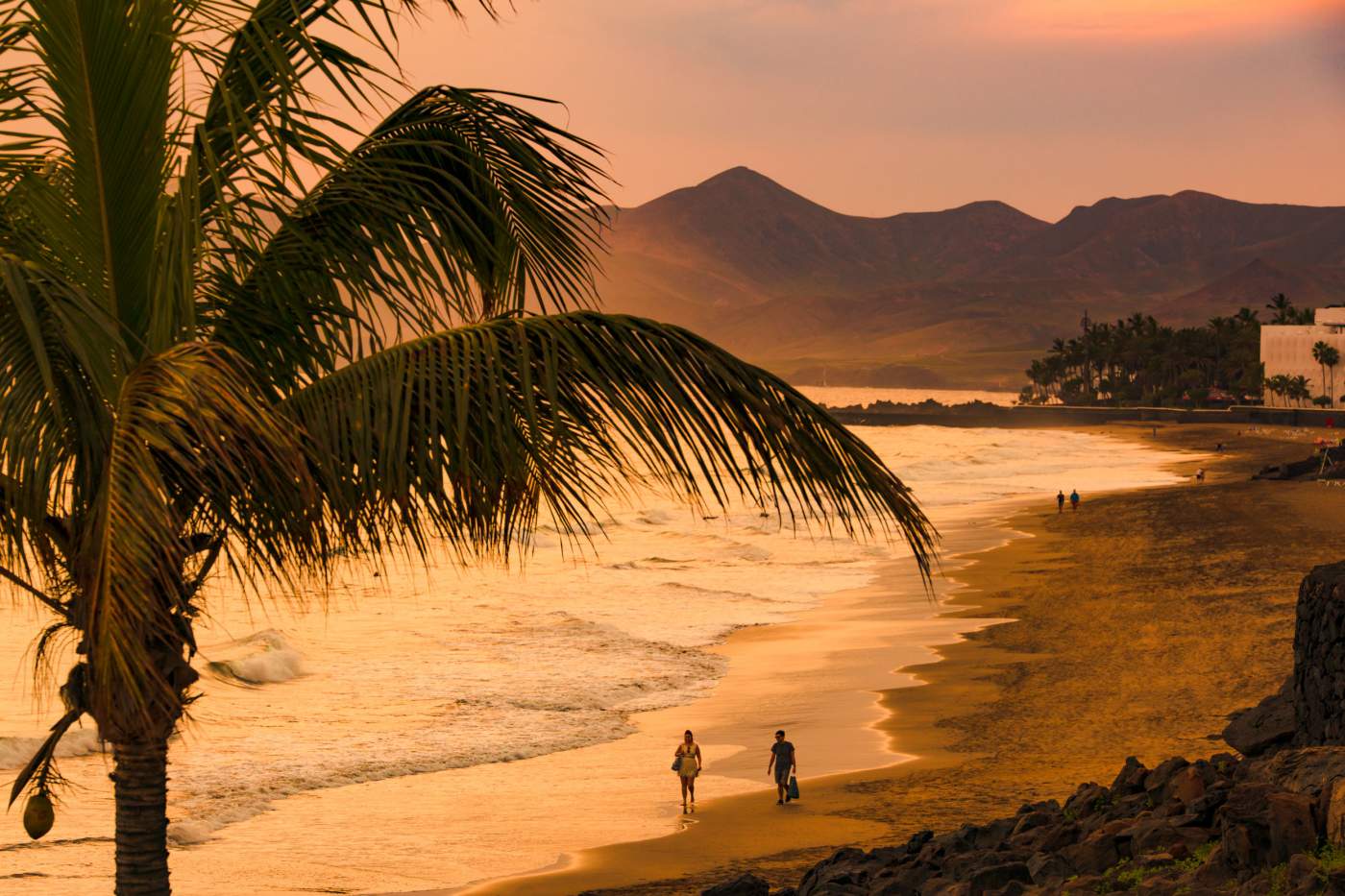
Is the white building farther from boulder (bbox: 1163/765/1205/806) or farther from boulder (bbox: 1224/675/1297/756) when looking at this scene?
boulder (bbox: 1163/765/1205/806)

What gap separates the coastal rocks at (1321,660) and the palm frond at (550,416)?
836 centimetres

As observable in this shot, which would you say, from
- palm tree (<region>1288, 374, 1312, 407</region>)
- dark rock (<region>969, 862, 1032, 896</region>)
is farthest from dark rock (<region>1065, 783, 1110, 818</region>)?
palm tree (<region>1288, 374, 1312, 407</region>)

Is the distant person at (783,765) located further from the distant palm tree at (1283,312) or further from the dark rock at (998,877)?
the distant palm tree at (1283,312)

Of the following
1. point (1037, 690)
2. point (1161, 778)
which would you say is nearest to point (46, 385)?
point (1161, 778)

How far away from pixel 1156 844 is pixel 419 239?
7060 mm

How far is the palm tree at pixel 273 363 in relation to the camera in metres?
5.22

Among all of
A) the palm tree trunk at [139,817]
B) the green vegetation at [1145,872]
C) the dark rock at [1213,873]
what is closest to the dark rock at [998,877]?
the green vegetation at [1145,872]

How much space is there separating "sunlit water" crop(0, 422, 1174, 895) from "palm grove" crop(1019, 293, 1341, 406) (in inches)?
3753

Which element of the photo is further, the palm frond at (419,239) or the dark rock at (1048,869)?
the dark rock at (1048,869)

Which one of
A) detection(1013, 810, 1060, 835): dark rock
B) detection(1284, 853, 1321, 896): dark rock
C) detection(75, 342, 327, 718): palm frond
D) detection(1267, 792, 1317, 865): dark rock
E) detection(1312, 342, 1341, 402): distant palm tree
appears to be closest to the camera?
detection(75, 342, 327, 718): palm frond

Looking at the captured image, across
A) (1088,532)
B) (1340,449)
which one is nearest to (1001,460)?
(1340,449)

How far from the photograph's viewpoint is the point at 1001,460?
103 meters

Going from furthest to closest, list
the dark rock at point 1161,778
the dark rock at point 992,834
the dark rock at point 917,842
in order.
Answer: the dark rock at point 917,842, the dark rock at point 992,834, the dark rock at point 1161,778

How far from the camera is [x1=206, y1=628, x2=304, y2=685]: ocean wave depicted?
93.5 feet
